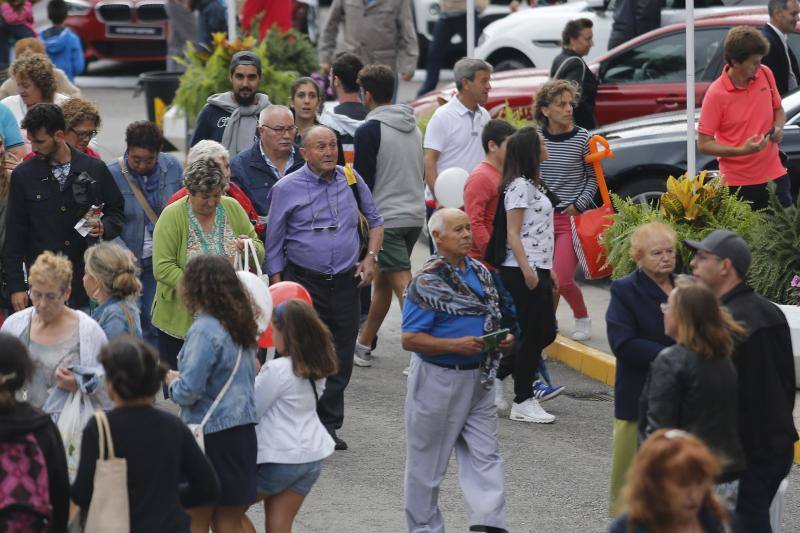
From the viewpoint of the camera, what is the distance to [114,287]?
6828 mm

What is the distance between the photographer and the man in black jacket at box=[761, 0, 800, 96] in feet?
42.2

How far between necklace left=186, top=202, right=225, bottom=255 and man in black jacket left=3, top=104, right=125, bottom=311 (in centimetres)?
86

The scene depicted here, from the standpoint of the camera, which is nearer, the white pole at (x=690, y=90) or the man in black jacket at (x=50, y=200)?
the man in black jacket at (x=50, y=200)

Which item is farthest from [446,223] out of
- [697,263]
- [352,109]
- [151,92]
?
[151,92]

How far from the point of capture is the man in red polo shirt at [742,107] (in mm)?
10508

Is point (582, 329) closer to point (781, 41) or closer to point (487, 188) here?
point (487, 188)

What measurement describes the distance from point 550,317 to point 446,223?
7.58ft

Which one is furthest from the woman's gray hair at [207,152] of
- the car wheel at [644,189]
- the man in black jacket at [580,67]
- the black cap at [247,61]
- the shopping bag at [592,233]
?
the man in black jacket at [580,67]

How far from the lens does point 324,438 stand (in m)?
6.45

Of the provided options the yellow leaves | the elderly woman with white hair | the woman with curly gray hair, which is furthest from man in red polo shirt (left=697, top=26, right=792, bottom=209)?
the woman with curly gray hair

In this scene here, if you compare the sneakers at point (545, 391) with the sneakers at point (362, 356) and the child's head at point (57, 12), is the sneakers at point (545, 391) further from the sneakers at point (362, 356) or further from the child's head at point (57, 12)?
the child's head at point (57, 12)

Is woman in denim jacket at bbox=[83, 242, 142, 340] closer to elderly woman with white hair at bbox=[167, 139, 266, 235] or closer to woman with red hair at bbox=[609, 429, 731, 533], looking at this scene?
elderly woman with white hair at bbox=[167, 139, 266, 235]

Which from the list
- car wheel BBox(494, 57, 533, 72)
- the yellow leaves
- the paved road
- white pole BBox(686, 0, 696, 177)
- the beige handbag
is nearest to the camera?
the beige handbag

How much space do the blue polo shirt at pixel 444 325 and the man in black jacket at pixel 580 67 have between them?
6787 mm
